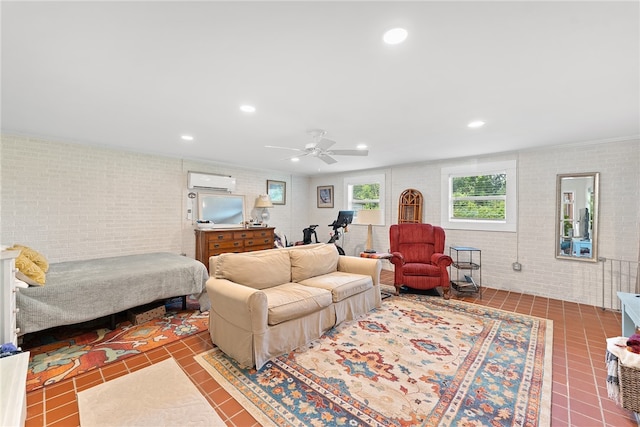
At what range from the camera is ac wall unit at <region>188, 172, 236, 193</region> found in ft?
16.6

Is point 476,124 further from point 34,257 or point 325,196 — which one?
point 34,257

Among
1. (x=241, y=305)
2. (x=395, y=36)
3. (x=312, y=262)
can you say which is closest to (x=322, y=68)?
(x=395, y=36)

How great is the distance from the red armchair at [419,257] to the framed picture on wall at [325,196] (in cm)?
255

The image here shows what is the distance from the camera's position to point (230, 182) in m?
5.65

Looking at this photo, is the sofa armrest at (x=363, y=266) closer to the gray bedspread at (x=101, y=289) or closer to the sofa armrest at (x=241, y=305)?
the sofa armrest at (x=241, y=305)

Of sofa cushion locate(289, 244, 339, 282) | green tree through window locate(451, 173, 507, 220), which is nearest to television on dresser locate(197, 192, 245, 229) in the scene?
sofa cushion locate(289, 244, 339, 282)

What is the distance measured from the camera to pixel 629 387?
167 centimetres

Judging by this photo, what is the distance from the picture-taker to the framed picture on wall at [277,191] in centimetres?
655

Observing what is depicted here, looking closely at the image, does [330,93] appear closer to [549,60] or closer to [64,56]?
[549,60]

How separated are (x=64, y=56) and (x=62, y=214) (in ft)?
10.2

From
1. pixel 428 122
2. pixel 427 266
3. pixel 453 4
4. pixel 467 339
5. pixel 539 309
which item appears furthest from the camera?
pixel 427 266

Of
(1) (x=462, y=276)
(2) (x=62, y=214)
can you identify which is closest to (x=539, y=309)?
(1) (x=462, y=276)

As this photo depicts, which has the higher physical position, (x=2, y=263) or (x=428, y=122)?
(x=428, y=122)

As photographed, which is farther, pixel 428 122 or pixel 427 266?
pixel 427 266
